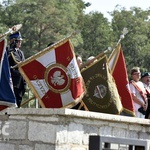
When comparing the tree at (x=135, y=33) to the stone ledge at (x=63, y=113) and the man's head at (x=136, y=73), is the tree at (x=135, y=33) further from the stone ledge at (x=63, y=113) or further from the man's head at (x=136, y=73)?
the stone ledge at (x=63, y=113)

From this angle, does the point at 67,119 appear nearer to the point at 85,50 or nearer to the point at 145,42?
the point at 85,50

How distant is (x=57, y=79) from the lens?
1020 cm

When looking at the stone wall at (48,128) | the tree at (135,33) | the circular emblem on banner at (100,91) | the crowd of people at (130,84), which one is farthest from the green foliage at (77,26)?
the stone wall at (48,128)

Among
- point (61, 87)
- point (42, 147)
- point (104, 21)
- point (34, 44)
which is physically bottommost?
point (42, 147)

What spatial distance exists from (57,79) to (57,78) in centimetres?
1

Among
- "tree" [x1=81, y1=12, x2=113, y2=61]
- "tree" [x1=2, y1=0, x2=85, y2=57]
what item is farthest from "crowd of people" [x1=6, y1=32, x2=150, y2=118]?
"tree" [x1=81, y1=12, x2=113, y2=61]

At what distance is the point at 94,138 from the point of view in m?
9.05

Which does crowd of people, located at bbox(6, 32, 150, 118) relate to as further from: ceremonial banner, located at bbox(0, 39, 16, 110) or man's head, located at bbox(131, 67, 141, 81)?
ceremonial banner, located at bbox(0, 39, 16, 110)

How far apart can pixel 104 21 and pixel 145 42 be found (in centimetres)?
354

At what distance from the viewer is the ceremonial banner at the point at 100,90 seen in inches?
431

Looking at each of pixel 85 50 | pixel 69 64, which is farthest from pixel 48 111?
pixel 85 50

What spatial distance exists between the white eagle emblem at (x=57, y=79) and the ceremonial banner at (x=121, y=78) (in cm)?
199

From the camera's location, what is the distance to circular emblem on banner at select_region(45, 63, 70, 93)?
33.4ft

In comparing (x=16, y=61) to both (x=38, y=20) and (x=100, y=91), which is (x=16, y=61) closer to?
(x=100, y=91)
